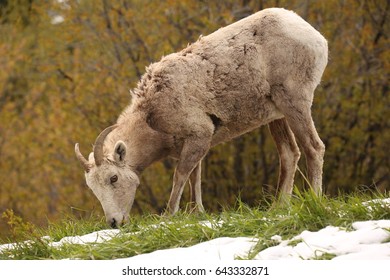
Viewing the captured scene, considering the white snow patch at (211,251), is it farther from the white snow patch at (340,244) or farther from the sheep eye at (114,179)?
the sheep eye at (114,179)

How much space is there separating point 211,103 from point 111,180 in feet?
4.56

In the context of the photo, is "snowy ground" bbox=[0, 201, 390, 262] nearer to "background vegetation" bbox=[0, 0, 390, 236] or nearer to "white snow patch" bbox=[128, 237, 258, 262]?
"white snow patch" bbox=[128, 237, 258, 262]

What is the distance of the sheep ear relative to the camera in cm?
865

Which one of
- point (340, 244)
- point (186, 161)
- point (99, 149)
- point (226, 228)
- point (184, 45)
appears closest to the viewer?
point (340, 244)

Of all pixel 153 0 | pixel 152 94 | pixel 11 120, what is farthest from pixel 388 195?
pixel 11 120

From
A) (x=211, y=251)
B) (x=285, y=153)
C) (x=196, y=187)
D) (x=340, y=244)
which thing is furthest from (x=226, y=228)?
(x=285, y=153)

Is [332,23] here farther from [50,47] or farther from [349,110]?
[50,47]

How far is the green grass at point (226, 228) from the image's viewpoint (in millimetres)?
6617

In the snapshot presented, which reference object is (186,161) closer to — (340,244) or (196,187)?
(196,187)

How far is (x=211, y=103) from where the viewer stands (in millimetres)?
8773

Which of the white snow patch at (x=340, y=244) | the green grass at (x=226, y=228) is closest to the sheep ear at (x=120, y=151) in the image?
the green grass at (x=226, y=228)

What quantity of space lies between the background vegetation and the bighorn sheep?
557cm

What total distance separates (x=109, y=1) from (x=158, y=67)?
748cm

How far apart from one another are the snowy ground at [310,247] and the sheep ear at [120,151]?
2100 mm
